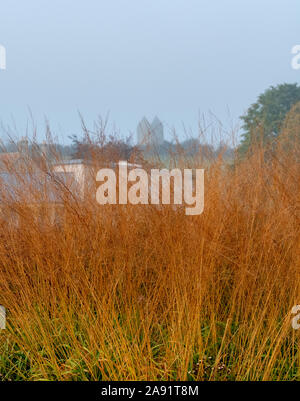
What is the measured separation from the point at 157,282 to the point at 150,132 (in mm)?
1404

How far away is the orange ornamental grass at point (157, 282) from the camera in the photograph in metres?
2.41

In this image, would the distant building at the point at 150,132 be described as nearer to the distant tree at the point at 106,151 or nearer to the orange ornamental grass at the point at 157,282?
the distant tree at the point at 106,151

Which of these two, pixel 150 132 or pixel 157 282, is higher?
pixel 150 132

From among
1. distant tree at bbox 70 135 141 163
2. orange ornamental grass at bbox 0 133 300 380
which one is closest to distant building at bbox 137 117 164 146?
distant tree at bbox 70 135 141 163

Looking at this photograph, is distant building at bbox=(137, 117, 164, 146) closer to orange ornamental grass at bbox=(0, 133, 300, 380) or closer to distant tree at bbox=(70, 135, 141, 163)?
distant tree at bbox=(70, 135, 141, 163)

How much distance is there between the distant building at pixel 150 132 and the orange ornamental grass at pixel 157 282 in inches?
20.9

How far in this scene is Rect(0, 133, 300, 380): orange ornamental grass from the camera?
2.41 m

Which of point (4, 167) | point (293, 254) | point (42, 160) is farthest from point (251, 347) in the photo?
point (4, 167)

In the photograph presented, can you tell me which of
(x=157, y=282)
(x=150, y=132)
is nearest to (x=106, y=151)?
(x=150, y=132)

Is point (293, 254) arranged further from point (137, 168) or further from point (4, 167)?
point (4, 167)

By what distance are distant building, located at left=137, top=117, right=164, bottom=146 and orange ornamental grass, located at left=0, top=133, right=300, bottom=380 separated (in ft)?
1.74

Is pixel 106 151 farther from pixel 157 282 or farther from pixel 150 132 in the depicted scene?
pixel 157 282

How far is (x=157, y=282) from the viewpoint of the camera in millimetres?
2682

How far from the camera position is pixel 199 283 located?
7.97ft
